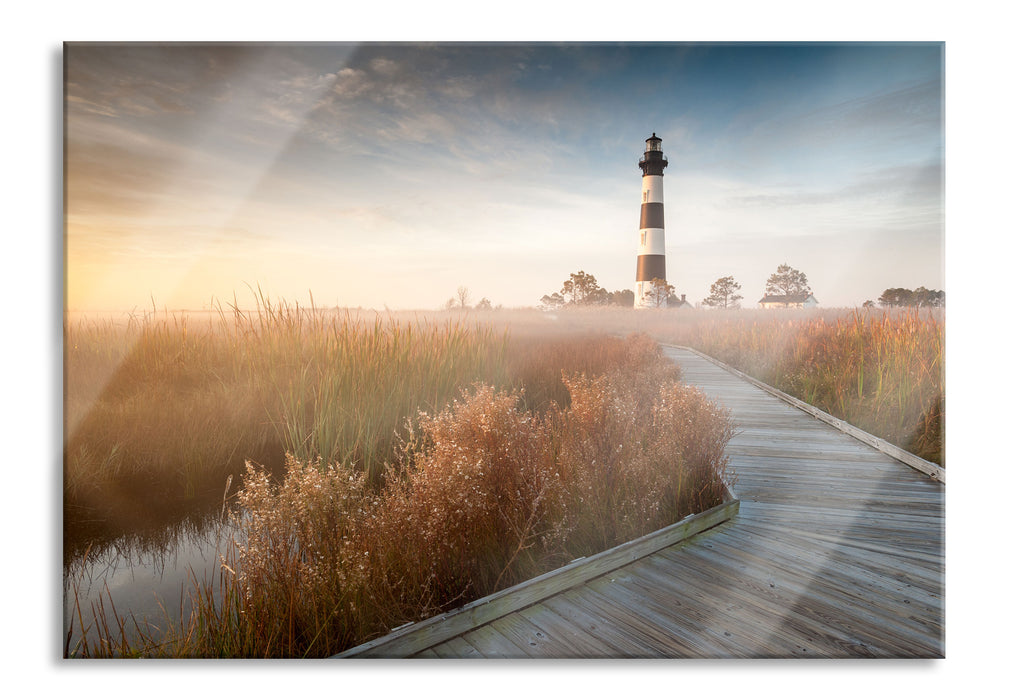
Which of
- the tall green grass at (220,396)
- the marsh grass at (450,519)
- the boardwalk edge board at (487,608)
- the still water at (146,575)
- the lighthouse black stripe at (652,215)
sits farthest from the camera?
the lighthouse black stripe at (652,215)

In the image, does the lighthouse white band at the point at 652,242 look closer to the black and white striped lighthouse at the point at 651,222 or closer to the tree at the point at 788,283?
the black and white striped lighthouse at the point at 651,222

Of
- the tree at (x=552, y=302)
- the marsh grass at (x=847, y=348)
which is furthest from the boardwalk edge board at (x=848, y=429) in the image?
the tree at (x=552, y=302)

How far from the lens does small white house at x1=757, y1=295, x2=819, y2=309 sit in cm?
276

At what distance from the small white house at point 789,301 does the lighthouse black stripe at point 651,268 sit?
570mm

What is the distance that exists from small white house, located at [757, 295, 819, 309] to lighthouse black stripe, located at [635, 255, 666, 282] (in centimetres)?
57

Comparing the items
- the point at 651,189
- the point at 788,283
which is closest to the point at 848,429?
the point at 788,283

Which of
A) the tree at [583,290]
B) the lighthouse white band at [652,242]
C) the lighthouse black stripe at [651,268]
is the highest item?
the lighthouse white band at [652,242]

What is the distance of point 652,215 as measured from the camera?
8.72ft

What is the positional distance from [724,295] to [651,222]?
568 millimetres

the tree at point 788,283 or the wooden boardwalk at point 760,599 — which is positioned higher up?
the tree at point 788,283

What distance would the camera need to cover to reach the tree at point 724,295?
2.79m

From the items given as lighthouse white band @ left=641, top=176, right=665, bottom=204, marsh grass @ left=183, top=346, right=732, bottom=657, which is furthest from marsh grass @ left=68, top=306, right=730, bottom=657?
lighthouse white band @ left=641, top=176, right=665, bottom=204

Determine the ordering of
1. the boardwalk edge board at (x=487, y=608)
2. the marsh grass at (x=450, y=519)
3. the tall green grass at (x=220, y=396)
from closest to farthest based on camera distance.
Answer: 1. the boardwalk edge board at (x=487, y=608)
2. the marsh grass at (x=450, y=519)
3. the tall green grass at (x=220, y=396)

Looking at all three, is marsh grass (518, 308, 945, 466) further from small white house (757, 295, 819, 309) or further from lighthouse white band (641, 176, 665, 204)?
lighthouse white band (641, 176, 665, 204)
